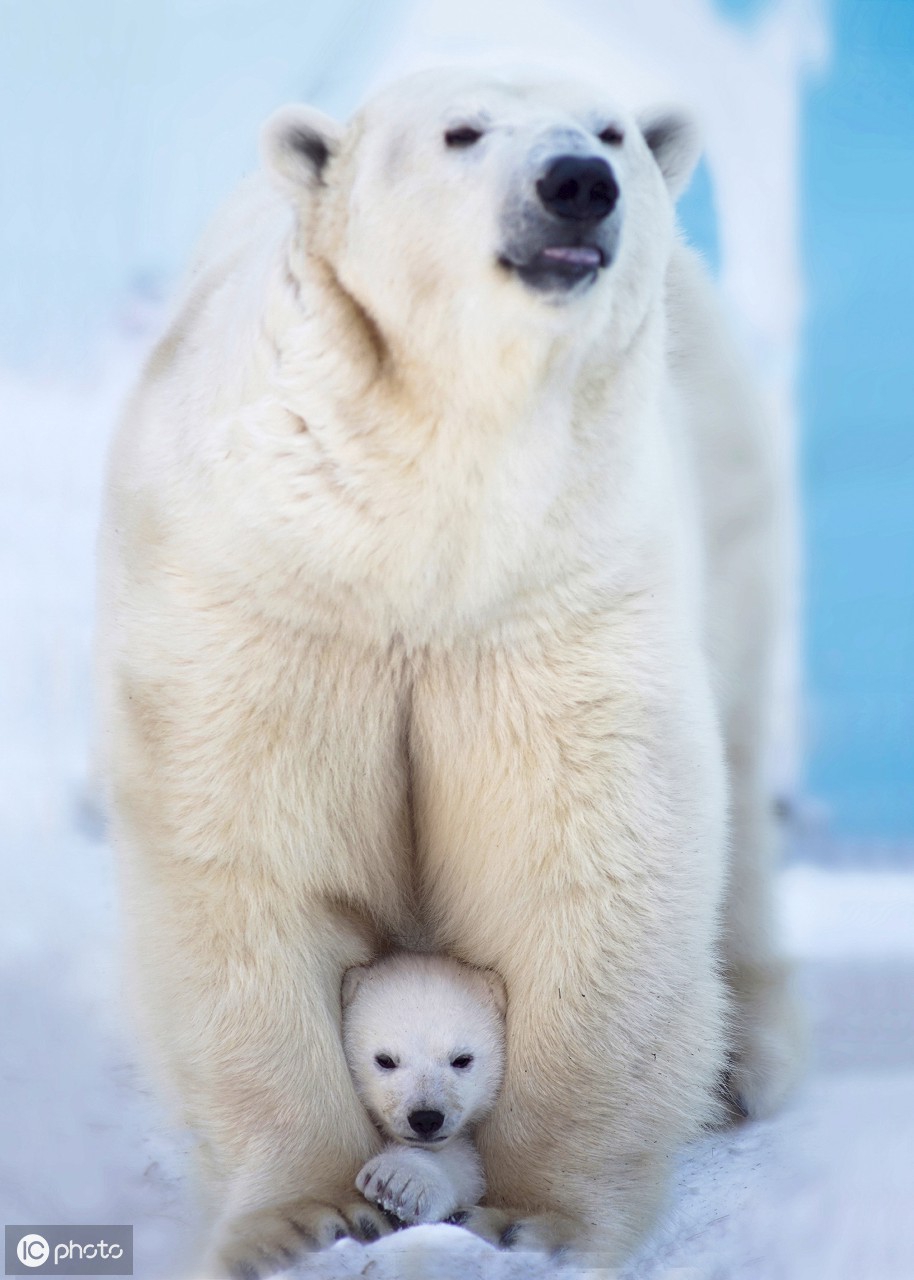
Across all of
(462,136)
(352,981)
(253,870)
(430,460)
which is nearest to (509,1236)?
(352,981)

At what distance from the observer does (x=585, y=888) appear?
1950mm

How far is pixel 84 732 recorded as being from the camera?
84.7 inches

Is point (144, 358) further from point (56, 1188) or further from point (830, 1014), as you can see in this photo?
point (830, 1014)

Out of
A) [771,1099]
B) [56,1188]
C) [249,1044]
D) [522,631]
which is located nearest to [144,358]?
[522,631]

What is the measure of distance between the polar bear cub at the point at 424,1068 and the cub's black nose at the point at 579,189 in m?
0.96

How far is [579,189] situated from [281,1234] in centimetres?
117

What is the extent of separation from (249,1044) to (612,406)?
0.87 metres

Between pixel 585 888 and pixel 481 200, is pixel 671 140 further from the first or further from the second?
pixel 585 888

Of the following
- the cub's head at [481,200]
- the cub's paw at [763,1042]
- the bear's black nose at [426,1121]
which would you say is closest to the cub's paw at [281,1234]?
the bear's black nose at [426,1121]

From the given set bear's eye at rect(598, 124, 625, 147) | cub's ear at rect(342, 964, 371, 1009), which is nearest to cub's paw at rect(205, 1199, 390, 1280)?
cub's ear at rect(342, 964, 371, 1009)

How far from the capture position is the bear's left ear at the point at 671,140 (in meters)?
1.91

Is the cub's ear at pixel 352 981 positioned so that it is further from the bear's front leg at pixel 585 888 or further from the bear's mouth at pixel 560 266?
the bear's mouth at pixel 560 266

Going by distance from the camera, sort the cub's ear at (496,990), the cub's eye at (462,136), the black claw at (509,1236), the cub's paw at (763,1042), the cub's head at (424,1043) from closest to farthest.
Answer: the cub's eye at (462,136), the black claw at (509,1236), the cub's head at (424,1043), the cub's ear at (496,990), the cub's paw at (763,1042)

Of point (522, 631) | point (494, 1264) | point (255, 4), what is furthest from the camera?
point (255, 4)
